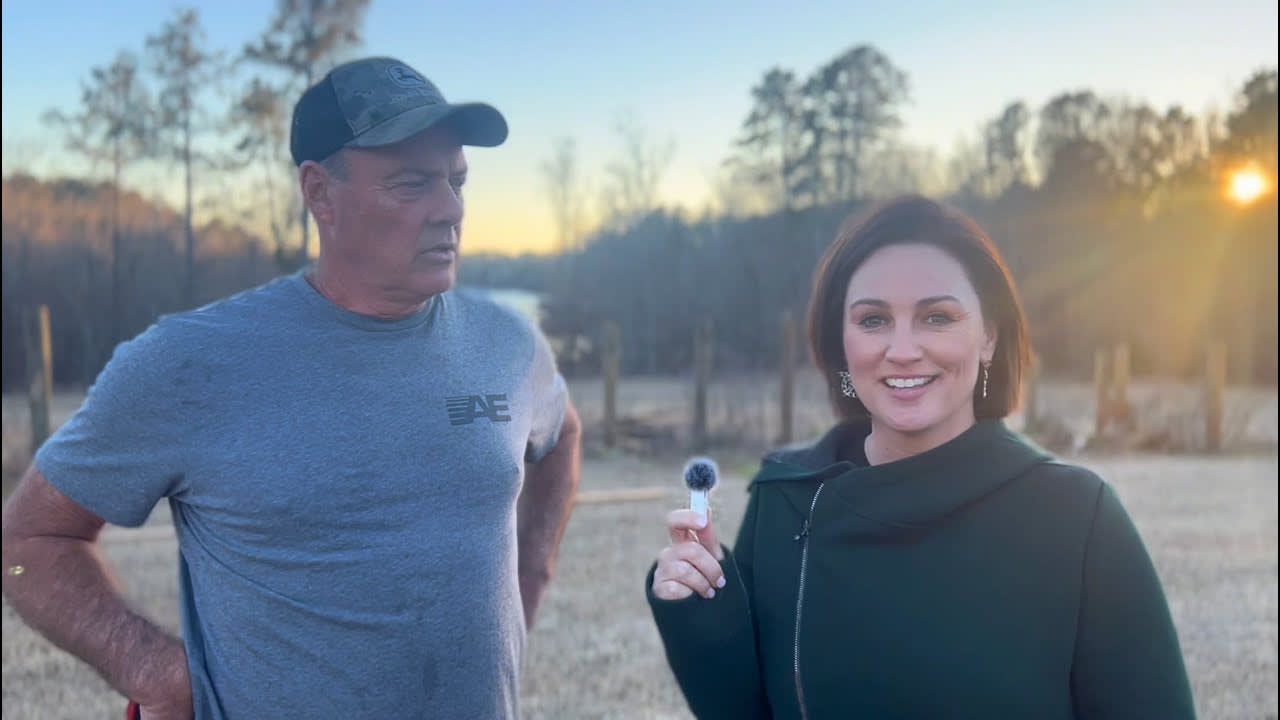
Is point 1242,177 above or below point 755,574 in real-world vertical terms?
above

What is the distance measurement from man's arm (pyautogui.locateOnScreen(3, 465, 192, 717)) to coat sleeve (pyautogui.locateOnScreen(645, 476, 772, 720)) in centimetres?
107

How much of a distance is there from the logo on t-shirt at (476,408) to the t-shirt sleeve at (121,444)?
1.96 feet

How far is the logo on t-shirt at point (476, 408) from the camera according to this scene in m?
2.53

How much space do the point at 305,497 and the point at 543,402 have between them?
82cm

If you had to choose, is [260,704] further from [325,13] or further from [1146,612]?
[325,13]

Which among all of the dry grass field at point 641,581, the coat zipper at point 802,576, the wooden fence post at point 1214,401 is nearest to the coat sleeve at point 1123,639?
the coat zipper at point 802,576

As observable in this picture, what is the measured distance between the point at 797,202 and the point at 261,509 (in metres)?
41.3

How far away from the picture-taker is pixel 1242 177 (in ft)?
104

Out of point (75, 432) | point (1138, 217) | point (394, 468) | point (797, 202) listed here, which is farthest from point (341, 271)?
point (797, 202)

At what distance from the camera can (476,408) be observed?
8.47 ft

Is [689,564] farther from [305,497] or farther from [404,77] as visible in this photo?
[404,77]

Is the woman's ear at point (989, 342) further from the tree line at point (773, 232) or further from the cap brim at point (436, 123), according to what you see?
the tree line at point (773, 232)

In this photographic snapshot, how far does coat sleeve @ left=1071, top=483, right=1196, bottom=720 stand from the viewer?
1792 mm

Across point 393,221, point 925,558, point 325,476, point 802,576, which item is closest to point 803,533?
point 802,576
